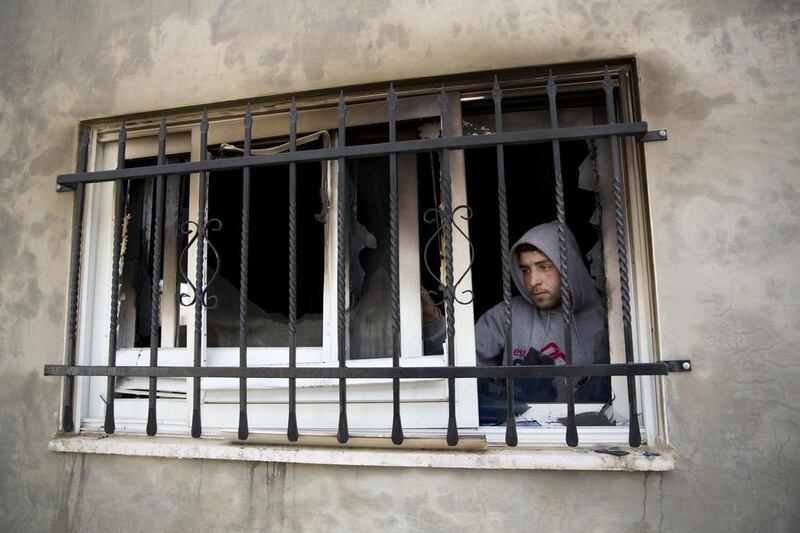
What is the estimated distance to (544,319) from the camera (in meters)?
3.00

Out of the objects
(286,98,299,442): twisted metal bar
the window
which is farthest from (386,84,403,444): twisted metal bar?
(286,98,299,442): twisted metal bar

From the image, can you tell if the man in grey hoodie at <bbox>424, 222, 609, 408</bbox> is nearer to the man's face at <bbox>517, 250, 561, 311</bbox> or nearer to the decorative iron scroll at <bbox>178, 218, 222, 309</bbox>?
the man's face at <bbox>517, 250, 561, 311</bbox>

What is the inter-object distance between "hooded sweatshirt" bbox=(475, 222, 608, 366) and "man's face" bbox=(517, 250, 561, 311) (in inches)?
1.6

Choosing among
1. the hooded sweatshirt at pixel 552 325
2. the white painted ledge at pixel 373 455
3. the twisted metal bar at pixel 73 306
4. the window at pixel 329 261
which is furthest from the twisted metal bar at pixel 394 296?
the twisted metal bar at pixel 73 306

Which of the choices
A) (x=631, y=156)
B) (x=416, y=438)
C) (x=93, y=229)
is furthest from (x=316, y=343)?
(x=631, y=156)

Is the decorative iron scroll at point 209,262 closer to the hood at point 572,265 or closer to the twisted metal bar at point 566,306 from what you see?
the twisted metal bar at point 566,306

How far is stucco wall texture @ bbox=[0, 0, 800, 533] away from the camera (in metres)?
1.95

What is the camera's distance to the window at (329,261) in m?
2.16

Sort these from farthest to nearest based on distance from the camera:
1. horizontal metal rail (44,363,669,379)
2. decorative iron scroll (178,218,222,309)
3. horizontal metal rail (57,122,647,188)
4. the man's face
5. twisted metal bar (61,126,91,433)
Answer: the man's face < twisted metal bar (61,126,91,433) < decorative iron scroll (178,218,222,309) < horizontal metal rail (57,122,647,188) < horizontal metal rail (44,363,669,379)

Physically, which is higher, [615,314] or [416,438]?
[615,314]

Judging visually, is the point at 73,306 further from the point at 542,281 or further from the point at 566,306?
the point at 542,281

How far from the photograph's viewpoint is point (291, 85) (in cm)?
246

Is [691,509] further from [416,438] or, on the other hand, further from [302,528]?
[302,528]

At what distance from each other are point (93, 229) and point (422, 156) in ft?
5.28
